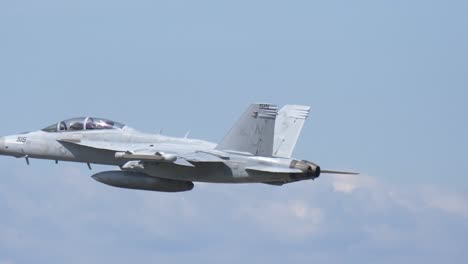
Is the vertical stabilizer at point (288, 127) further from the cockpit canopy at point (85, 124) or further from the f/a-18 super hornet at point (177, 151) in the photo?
the cockpit canopy at point (85, 124)

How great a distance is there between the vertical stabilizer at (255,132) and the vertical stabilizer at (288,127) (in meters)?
3.84

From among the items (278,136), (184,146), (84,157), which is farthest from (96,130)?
(278,136)

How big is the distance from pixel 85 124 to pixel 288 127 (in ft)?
25.5

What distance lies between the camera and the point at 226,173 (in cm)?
4284

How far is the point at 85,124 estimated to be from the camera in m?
46.4

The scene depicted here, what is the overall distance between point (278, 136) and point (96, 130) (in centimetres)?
699

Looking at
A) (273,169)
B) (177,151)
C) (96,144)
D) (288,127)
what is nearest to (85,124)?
(96,144)

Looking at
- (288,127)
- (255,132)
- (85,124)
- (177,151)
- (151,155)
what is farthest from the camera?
(288,127)

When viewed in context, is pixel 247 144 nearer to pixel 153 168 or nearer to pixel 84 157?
pixel 153 168

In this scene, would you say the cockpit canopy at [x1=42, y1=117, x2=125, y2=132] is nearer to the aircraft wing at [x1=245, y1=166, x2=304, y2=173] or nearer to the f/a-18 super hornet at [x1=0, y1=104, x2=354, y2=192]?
the f/a-18 super hornet at [x1=0, y1=104, x2=354, y2=192]

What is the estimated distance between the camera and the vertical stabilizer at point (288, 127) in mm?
46969

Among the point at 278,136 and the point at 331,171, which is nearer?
the point at 331,171

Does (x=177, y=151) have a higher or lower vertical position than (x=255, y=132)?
lower

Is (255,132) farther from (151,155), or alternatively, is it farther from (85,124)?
(85,124)
